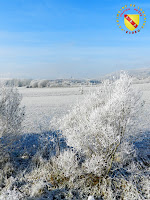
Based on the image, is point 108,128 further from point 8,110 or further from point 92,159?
point 8,110

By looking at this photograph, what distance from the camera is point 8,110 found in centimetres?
631

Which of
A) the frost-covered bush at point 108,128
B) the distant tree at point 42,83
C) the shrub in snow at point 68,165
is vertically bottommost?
the shrub in snow at point 68,165

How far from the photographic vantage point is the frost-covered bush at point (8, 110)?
20.2 feet

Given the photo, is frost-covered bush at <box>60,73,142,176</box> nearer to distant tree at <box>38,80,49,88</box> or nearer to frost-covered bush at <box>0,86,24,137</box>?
frost-covered bush at <box>0,86,24,137</box>

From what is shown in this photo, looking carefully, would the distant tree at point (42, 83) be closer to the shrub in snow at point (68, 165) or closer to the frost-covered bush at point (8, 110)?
the frost-covered bush at point (8, 110)

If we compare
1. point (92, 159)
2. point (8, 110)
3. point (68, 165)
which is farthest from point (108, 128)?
point (8, 110)

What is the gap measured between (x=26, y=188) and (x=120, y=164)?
9.26 feet

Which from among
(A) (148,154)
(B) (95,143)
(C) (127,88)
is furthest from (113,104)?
(A) (148,154)

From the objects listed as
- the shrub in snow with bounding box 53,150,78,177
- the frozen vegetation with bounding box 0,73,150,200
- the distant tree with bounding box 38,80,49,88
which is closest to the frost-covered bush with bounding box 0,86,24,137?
the frozen vegetation with bounding box 0,73,150,200

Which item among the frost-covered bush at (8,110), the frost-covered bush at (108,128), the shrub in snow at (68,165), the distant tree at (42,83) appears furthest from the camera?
the distant tree at (42,83)

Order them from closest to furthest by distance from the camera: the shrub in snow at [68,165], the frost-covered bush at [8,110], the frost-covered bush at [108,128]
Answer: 1. the frost-covered bush at [108,128]
2. the shrub in snow at [68,165]
3. the frost-covered bush at [8,110]

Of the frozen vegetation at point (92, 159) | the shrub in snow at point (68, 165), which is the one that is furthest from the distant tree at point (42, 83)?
the shrub in snow at point (68, 165)

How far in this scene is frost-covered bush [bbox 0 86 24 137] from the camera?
6.16 m

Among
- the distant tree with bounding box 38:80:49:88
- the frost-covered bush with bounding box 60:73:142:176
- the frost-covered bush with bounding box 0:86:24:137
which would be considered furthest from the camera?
the distant tree with bounding box 38:80:49:88
